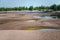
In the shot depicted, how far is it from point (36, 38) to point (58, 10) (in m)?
5.92

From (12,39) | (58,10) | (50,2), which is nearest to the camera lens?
(12,39)

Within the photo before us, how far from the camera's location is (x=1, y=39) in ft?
11.1

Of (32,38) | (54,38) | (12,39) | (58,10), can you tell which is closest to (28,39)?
(32,38)

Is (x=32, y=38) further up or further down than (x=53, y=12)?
further up

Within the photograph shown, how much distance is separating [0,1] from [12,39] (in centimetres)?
334

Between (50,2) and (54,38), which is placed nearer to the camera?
(54,38)

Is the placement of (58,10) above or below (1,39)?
below

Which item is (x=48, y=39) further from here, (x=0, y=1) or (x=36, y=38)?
(x=0, y=1)

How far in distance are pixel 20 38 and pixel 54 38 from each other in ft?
2.49

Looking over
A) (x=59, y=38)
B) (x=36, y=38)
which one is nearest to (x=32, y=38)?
(x=36, y=38)

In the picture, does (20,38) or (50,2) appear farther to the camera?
(50,2)

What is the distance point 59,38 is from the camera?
3449mm

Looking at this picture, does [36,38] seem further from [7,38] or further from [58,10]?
[58,10]

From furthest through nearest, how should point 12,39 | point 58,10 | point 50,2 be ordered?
point 58,10
point 50,2
point 12,39
